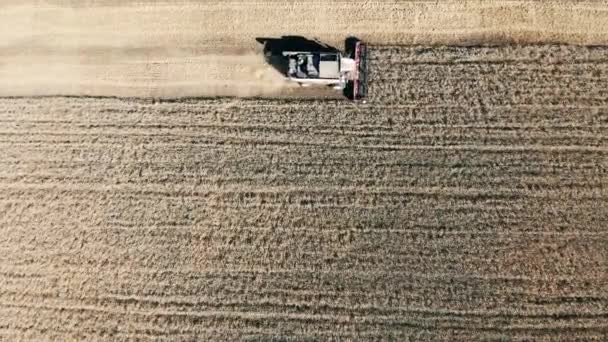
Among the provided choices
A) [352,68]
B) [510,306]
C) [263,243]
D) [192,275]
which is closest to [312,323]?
[263,243]

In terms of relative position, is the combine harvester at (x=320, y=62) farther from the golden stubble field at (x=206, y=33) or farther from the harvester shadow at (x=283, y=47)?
the golden stubble field at (x=206, y=33)

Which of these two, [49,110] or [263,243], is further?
[49,110]

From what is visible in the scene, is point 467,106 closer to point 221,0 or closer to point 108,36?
point 221,0

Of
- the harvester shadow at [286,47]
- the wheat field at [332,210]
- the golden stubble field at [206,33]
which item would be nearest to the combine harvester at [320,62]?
the harvester shadow at [286,47]

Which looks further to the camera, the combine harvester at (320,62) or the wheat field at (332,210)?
the combine harvester at (320,62)

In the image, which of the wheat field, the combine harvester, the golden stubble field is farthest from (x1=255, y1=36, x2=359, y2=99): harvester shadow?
the wheat field

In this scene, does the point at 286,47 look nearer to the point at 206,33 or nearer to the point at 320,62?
the point at 320,62

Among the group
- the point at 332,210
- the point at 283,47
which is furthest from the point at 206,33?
the point at 332,210
